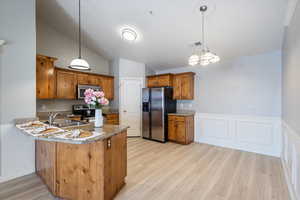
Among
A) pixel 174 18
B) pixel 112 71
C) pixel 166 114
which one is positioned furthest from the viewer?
pixel 112 71

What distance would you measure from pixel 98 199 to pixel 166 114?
3013mm

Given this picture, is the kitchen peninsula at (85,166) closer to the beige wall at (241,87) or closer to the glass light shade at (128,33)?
the glass light shade at (128,33)

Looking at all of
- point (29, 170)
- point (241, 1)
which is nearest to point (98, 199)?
point (29, 170)

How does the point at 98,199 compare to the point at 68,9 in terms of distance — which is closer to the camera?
the point at 98,199

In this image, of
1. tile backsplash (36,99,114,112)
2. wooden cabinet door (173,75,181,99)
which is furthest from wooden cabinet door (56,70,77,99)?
wooden cabinet door (173,75,181,99)

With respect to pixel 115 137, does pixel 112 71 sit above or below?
above

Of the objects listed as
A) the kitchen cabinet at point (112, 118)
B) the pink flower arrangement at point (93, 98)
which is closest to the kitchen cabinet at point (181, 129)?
the kitchen cabinet at point (112, 118)

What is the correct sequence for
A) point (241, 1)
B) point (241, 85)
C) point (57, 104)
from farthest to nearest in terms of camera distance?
1. point (57, 104)
2. point (241, 85)
3. point (241, 1)

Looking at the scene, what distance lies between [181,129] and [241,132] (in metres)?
1.55

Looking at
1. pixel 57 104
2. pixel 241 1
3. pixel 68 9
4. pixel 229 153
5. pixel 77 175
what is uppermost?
pixel 68 9

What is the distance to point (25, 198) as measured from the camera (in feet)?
5.93

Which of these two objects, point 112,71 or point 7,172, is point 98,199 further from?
point 112,71

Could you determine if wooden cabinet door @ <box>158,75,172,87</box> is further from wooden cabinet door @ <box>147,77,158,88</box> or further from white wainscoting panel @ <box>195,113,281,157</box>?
white wainscoting panel @ <box>195,113,281,157</box>

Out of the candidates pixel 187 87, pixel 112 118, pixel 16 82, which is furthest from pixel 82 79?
pixel 187 87
